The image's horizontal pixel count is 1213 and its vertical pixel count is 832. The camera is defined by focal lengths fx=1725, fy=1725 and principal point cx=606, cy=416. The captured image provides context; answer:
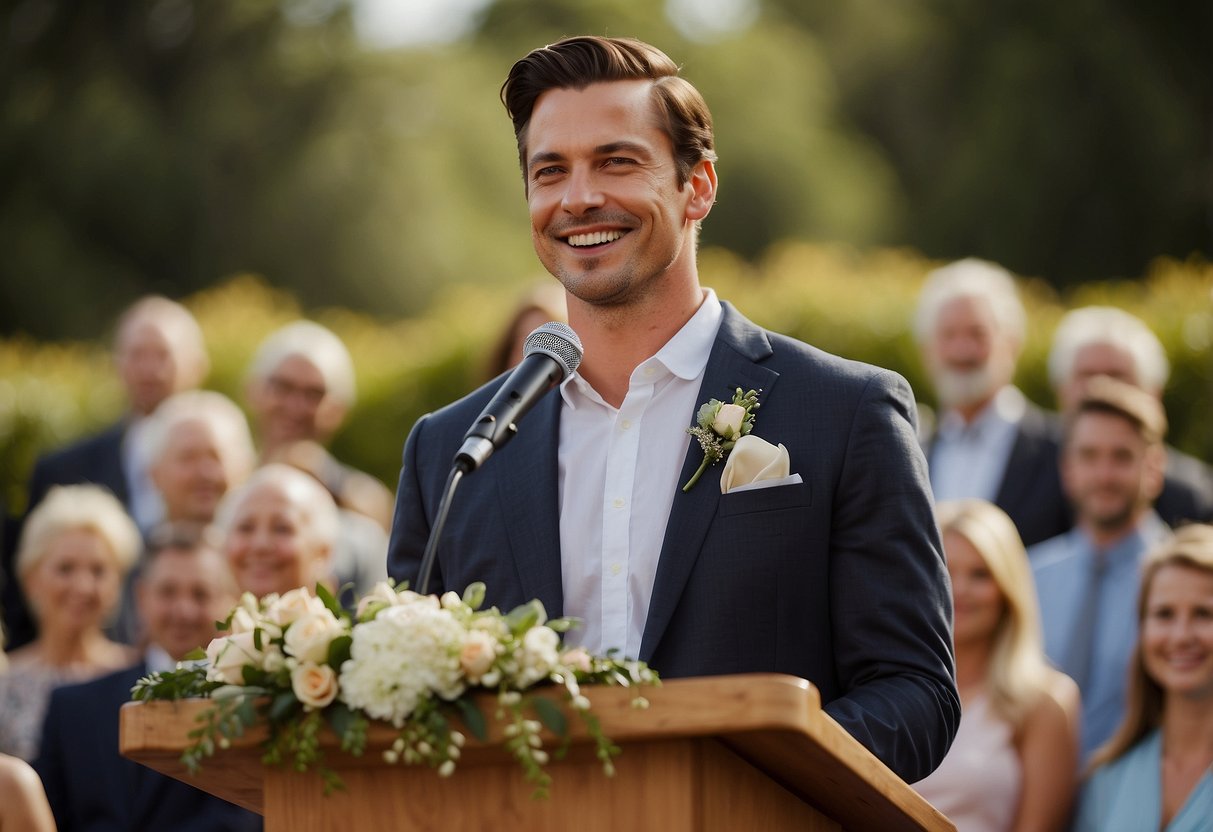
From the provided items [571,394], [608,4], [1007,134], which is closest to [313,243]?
[608,4]

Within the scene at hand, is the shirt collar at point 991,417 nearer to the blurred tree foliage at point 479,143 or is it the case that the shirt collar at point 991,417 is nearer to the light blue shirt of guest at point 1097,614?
the light blue shirt of guest at point 1097,614

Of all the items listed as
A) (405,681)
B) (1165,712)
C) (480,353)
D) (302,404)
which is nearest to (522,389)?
(405,681)

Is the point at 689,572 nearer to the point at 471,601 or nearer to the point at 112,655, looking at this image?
the point at 471,601

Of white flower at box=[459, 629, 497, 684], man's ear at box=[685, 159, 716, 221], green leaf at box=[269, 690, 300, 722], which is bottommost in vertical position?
green leaf at box=[269, 690, 300, 722]

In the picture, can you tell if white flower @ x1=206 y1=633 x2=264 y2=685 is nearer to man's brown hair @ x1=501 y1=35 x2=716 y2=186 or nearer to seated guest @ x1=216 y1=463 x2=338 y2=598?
man's brown hair @ x1=501 y1=35 x2=716 y2=186

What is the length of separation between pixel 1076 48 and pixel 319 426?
20.4 metres

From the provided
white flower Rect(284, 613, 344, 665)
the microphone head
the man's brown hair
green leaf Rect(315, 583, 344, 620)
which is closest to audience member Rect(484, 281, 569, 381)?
the man's brown hair

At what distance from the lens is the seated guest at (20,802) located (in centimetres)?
464

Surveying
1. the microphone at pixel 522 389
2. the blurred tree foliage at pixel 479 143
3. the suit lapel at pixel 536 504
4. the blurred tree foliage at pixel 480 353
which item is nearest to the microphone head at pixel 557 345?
the microphone at pixel 522 389

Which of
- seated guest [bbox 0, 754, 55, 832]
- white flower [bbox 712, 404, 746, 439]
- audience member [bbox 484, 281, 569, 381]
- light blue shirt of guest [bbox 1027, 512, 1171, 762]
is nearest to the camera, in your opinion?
white flower [bbox 712, 404, 746, 439]

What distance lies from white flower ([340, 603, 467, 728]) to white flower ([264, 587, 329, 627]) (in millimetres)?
129

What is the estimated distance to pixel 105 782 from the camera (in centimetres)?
569

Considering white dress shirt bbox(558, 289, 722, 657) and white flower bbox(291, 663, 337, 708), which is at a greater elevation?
white dress shirt bbox(558, 289, 722, 657)

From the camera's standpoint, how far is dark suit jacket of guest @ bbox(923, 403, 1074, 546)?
6793 millimetres
